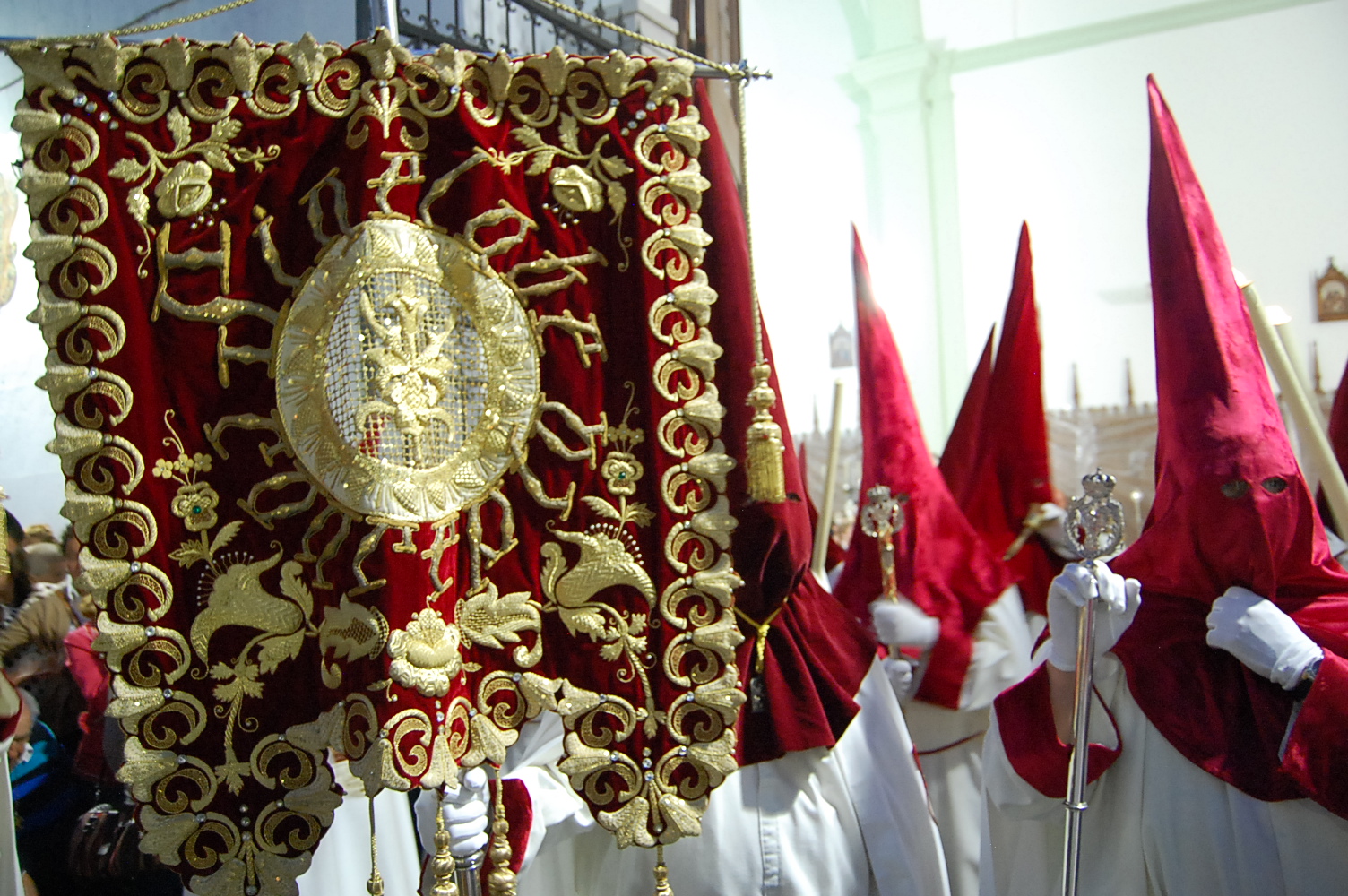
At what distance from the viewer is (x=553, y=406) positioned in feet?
5.39

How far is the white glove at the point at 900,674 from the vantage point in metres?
2.63

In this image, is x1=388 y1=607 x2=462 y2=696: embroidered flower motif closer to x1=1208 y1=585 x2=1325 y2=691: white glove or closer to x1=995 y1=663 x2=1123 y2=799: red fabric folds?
x1=995 y1=663 x2=1123 y2=799: red fabric folds

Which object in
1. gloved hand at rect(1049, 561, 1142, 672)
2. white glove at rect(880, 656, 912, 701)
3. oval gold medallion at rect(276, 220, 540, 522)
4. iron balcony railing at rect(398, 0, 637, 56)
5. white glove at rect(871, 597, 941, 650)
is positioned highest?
iron balcony railing at rect(398, 0, 637, 56)

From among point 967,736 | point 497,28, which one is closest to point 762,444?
point 497,28

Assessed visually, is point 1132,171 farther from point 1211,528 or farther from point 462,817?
point 462,817

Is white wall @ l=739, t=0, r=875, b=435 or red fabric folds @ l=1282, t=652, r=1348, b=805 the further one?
white wall @ l=739, t=0, r=875, b=435

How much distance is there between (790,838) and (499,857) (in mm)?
636

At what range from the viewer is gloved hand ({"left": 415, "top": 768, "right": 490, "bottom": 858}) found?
1.65 meters

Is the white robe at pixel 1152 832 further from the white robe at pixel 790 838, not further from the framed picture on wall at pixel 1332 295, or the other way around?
the framed picture on wall at pixel 1332 295

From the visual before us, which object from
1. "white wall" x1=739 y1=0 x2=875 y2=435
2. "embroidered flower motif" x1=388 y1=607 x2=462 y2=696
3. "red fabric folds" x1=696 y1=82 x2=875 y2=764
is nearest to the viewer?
"embroidered flower motif" x1=388 y1=607 x2=462 y2=696

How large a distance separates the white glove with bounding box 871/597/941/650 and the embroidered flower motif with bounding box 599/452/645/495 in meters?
1.05

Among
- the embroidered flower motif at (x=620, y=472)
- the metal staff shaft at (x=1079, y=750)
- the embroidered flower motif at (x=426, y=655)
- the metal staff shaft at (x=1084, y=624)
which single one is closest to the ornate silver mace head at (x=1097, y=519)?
the metal staff shaft at (x=1084, y=624)

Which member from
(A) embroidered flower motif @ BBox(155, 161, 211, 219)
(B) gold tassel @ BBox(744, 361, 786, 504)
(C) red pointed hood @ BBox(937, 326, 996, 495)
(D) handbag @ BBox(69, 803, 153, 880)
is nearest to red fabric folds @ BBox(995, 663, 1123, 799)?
(B) gold tassel @ BBox(744, 361, 786, 504)

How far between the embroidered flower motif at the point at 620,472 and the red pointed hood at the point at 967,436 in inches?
60.8
